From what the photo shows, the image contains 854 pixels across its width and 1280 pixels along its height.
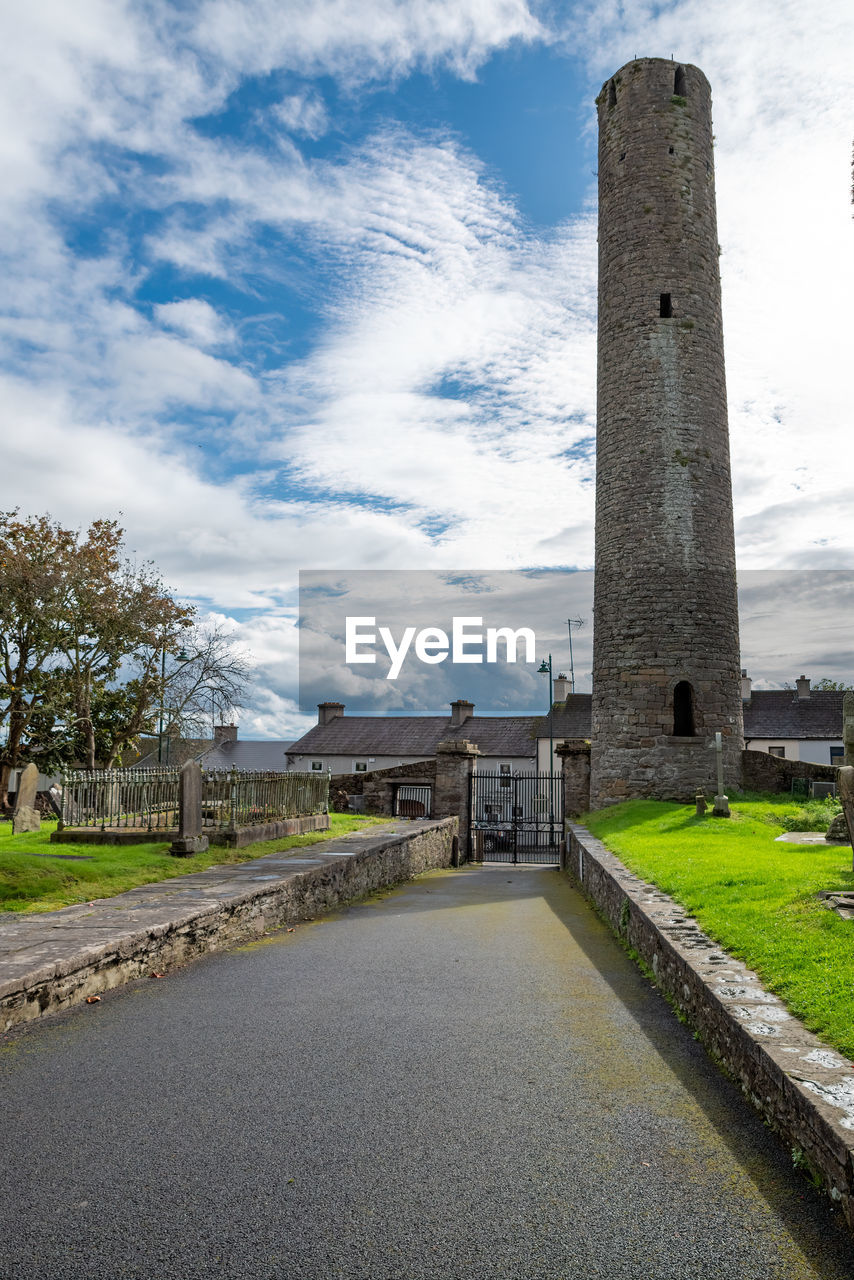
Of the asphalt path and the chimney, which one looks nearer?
the asphalt path

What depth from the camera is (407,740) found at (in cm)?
4769

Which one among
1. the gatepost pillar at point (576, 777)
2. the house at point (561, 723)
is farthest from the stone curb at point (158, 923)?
the house at point (561, 723)

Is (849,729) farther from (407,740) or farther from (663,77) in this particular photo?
(407,740)

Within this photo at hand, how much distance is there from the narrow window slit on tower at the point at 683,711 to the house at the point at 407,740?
22.6 metres

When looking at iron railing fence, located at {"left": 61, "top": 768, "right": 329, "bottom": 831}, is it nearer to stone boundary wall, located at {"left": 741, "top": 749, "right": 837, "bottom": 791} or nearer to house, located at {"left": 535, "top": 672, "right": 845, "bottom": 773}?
stone boundary wall, located at {"left": 741, "top": 749, "right": 837, "bottom": 791}

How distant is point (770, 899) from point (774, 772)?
51.2ft

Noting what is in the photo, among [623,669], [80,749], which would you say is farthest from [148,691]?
[623,669]

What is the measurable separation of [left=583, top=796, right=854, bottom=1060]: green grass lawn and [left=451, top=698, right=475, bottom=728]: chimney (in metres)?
31.9

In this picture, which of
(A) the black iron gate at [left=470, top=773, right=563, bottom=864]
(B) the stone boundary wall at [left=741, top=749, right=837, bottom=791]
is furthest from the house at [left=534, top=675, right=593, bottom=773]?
(B) the stone boundary wall at [left=741, top=749, right=837, bottom=791]

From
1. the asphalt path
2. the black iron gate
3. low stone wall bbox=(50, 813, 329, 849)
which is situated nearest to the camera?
the asphalt path

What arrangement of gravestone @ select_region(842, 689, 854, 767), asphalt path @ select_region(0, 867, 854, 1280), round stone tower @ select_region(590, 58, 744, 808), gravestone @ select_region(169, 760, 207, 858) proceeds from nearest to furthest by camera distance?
asphalt path @ select_region(0, 867, 854, 1280) → gravestone @ select_region(842, 689, 854, 767) → gravestone @ select_region(169, 760, 207, 858) → round stone tower @ select_region(590, 58, 744, 808)

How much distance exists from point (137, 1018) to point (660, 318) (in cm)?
2124

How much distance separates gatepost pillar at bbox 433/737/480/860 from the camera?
87.0 ft

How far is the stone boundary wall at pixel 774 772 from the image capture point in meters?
21.2
